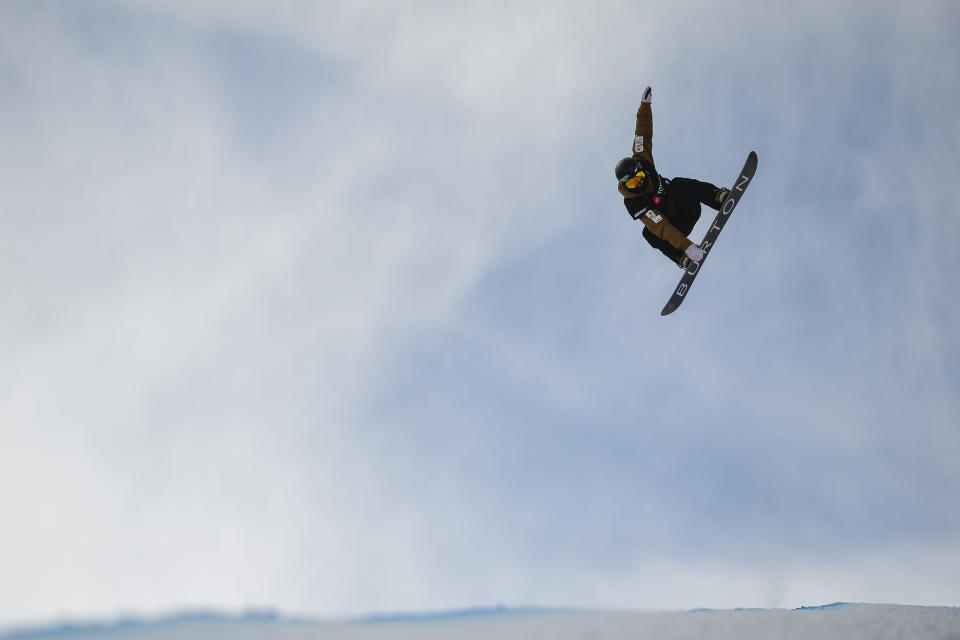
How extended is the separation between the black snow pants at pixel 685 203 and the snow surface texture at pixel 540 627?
755 centimetres

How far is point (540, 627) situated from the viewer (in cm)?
857

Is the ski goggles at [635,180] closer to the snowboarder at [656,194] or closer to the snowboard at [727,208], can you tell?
the snowboarder at [656,194]

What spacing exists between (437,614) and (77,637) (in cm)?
401

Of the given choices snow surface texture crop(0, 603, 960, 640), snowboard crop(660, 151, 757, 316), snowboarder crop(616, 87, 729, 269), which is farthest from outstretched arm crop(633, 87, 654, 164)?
snow surface texture crop(0, 603, 960, 640)

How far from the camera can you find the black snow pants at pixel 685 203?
555 inches

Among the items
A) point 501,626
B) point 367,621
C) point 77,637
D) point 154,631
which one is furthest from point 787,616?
point 77,637

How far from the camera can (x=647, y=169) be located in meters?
13.8

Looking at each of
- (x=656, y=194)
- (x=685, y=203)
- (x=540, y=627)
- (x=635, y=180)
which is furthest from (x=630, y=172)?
(x=540, y=627)

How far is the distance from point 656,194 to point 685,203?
2.39 ft

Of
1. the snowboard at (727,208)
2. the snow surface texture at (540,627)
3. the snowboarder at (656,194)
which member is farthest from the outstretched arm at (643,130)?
the snow surface texture at (540,627)

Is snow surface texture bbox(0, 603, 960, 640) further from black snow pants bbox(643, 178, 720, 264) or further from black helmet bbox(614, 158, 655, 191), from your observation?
black helmet bbox(614, 158, 655, 191)

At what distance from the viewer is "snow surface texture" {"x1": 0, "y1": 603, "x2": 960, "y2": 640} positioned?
7906 millimetres

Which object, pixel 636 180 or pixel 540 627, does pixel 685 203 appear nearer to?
pixel 636 180

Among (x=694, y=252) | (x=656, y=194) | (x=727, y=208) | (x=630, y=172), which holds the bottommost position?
(x=694, y=252)
